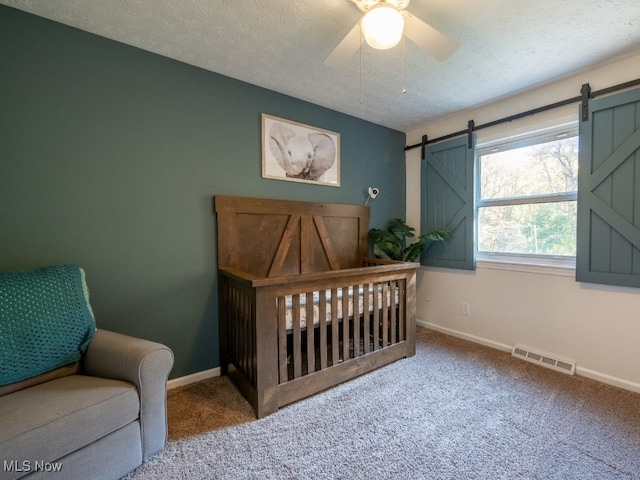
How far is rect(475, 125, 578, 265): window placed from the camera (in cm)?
235

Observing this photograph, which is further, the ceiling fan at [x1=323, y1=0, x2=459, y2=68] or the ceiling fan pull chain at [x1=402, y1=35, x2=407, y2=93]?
the ceiling fan pull chain at [x1=402, y1=35, x2=407, y2=93]

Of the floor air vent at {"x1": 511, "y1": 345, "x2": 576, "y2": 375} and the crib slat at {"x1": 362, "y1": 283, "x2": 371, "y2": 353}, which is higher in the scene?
the crib slat at {"x1": 362, "y1": 283, "x2": 371, "y2": 353}

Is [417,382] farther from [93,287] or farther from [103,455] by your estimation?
[93,287]

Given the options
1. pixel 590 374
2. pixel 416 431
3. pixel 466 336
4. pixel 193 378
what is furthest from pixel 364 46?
pixel 590 374

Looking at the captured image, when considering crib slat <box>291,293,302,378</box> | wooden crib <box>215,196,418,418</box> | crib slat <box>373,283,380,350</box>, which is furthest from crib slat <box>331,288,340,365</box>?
crib slat <box>373,283,380,350</box>

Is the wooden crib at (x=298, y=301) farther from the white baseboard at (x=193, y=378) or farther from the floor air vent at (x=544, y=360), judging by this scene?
the floor air vent at (x=544, y=360)

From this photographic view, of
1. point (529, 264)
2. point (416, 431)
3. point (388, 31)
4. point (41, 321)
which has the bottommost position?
point (416, 431)

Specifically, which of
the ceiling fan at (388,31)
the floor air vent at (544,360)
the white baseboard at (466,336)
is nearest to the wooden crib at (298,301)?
the white baseboard at (466,336)

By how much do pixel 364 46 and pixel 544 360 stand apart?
290cm

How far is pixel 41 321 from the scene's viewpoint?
1348 mm

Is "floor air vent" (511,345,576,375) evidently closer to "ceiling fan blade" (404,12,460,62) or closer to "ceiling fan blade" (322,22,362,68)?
"ceiling fan blade" (404,12,460,62)

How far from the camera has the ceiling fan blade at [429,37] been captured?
52.9 inches

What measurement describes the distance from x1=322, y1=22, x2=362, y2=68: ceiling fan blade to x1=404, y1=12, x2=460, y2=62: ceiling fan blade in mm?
245

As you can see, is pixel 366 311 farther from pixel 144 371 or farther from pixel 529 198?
pixel 529 198
